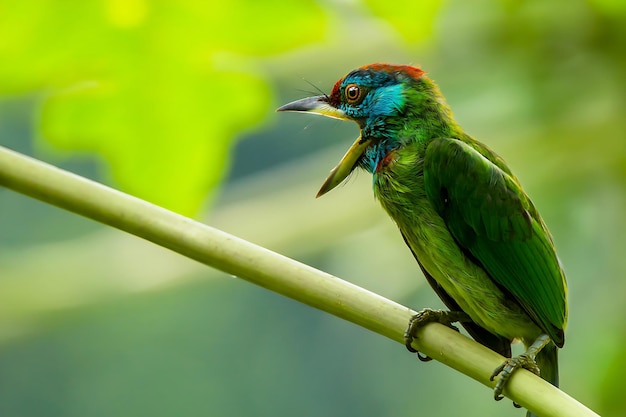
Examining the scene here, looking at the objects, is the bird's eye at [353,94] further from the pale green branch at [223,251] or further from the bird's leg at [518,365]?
the pale green branch at [223,251]

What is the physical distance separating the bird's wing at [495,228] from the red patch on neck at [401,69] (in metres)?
0.23

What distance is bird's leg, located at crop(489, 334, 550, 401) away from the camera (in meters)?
1.49

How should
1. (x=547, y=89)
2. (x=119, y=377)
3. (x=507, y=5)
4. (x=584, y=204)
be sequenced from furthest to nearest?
(x=119, y=377), (x=584, y=204), (x=547, y=89), (x=507, y=5)

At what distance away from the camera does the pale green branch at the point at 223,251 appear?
1.37 metres

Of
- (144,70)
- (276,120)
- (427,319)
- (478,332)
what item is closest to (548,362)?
(478,332)

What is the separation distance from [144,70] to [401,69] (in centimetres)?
62

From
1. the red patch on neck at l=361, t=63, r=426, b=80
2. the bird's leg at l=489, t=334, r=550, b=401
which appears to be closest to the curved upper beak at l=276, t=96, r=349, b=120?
the red patch on neck at l=361, t=63, r=426, b=80

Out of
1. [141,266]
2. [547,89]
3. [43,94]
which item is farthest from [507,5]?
[141,266]

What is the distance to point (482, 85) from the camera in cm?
305

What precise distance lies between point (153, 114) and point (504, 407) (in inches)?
154

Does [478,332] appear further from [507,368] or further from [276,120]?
[276,120]

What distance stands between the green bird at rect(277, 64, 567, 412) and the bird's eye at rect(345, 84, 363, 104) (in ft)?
0.32

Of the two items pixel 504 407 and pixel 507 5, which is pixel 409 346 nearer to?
pixel 507 5

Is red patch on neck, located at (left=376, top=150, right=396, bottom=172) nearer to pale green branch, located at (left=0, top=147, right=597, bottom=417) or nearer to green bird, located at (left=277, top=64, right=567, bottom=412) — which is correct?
green bird, located at (left=277, top=64, right=567, bottom=412)
